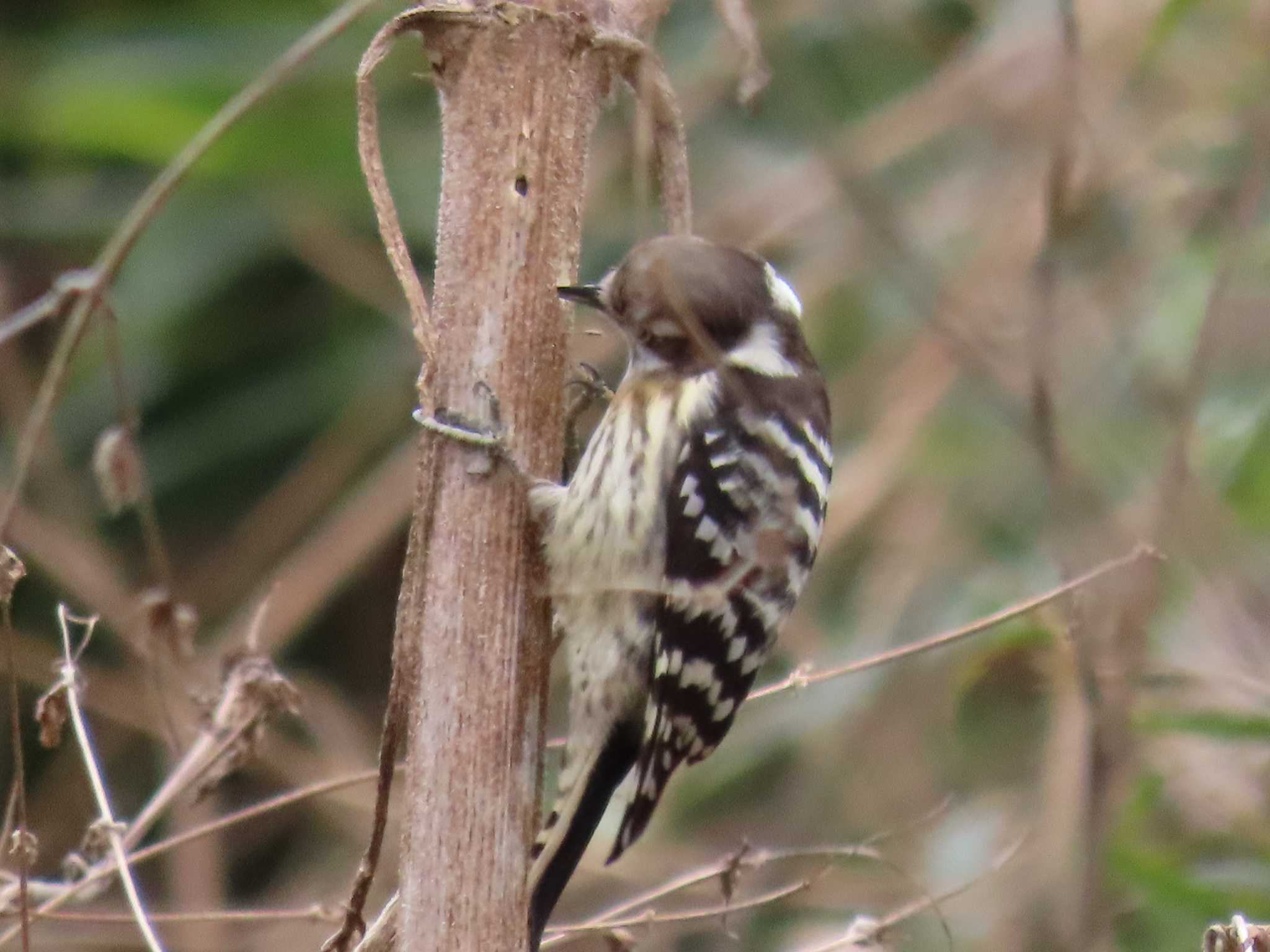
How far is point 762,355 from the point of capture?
2.82 metres

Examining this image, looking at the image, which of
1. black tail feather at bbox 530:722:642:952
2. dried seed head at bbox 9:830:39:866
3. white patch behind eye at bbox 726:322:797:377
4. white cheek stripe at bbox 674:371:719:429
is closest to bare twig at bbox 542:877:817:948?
black tail feather at bbox 530:722:642:952

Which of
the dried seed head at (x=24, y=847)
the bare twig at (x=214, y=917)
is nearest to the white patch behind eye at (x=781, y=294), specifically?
the bare twig at (x=214, y=917)

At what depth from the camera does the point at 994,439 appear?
4543mm

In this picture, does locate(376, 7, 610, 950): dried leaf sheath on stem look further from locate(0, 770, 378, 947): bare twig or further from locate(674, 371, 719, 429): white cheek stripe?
locate(674, 371, 719, 429): white cheek stripe

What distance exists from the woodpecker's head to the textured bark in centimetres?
36

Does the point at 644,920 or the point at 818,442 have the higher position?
the point at 818,442

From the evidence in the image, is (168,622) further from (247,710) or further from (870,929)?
(870,929)

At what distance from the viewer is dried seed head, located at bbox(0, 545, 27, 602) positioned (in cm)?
182

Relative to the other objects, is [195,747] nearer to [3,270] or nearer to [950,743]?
[950,743]

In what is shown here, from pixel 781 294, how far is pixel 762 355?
0.14 m

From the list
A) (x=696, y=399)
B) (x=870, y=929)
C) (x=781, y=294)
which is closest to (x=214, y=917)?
(x=870, y=929)

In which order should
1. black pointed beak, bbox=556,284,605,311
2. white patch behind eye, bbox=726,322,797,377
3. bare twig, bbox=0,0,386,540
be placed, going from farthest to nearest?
white patch behind eye, bbox=726,322,797,377 → bare twig, bbox=0,0,386,540 → black pointed beak, bbox=556,284,605,311

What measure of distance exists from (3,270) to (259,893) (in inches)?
77.4

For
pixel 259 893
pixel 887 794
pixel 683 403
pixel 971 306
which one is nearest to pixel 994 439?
pixel 971 306
